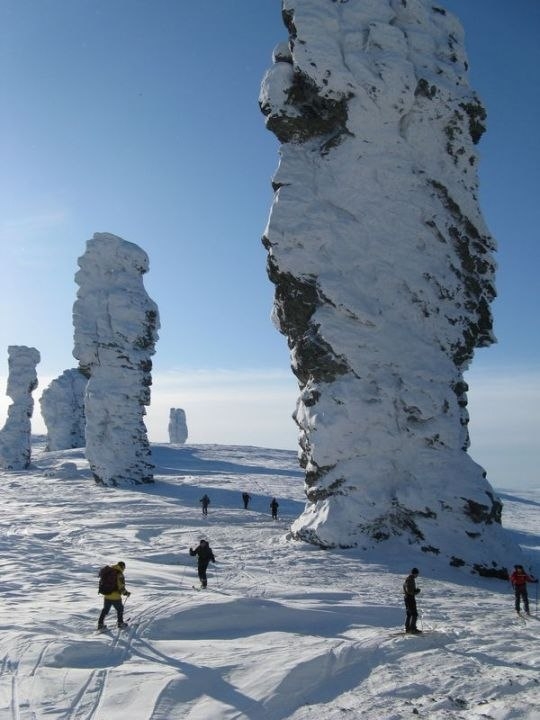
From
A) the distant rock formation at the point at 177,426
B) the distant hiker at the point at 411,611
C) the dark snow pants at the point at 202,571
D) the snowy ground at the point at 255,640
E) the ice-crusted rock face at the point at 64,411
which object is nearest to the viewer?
the snowy ground at the point at 255,640

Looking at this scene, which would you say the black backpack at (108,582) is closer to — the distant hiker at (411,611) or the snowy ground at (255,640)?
the snowy ground at (255,640)

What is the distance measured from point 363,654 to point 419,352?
15.2m

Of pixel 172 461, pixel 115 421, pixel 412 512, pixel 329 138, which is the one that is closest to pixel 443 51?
pixel 329 138

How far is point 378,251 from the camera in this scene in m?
23.6

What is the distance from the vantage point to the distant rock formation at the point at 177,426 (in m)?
97.6

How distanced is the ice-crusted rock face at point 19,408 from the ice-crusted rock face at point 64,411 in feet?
34.7

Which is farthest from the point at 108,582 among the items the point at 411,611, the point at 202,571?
the point at 411,611

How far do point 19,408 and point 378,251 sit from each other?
143 feet

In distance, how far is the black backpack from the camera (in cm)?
1076

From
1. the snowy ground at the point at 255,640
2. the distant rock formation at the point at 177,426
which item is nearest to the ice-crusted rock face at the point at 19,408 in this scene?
the snowy ground at the point at 255,640

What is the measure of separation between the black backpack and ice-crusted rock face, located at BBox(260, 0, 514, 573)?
1143 cm

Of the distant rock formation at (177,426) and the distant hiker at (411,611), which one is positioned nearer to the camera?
the distant hiker at (411,611)

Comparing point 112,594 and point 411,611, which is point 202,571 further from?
point 411,611

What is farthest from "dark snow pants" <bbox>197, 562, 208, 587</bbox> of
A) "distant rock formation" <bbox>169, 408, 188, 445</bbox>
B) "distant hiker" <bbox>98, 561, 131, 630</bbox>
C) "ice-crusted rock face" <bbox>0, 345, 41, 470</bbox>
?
"distant rock formation" <bbox>169, 408, 188, 445</bbox>
